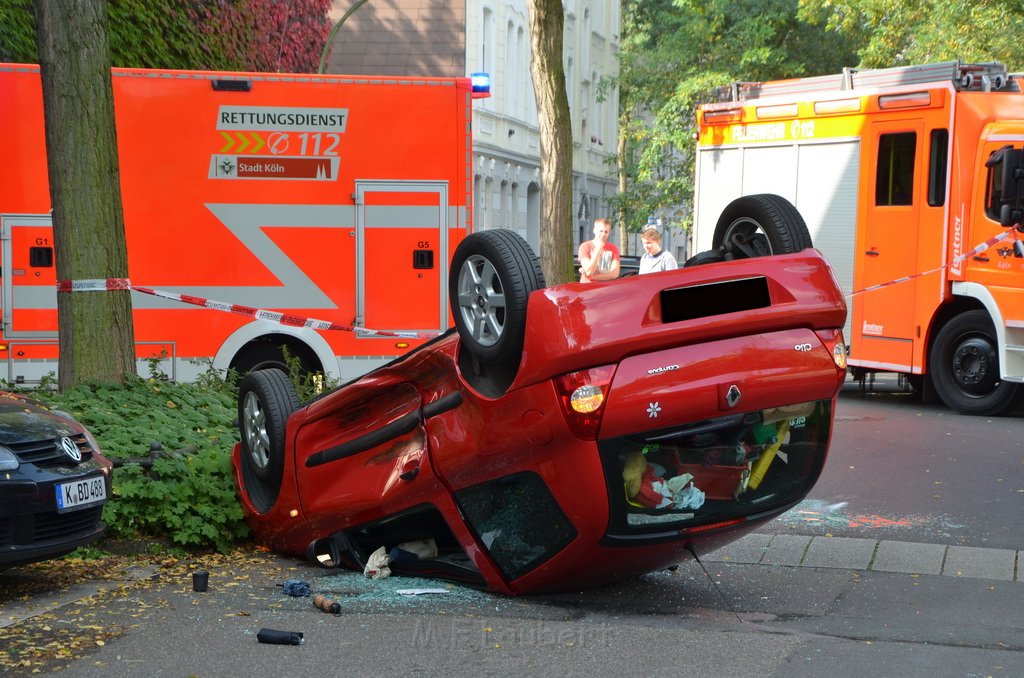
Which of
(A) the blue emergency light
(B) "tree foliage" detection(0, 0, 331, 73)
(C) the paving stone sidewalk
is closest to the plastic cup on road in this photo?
(C) the paving stone sidewalk

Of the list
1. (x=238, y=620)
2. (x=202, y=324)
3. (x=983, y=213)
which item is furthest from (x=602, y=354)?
(x=983, y=213)

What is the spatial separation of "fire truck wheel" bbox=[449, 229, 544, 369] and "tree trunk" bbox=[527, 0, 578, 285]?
457 inches

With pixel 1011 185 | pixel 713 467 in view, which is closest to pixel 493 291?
pixel 713 467

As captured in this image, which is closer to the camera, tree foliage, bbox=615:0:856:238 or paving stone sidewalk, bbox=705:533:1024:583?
paving stone sidewalk, bbox=705:533:1024:583

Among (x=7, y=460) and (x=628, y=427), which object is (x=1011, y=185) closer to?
(x=628, y=427)

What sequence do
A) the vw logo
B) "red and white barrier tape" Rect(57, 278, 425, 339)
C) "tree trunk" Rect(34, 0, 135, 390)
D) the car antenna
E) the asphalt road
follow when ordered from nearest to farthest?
the asphalt road → the car antenna → the vw logo → "tree trunk" Rect(34, 0, 135, 390) → "red and white barrier tape" Rect(57, 278, 425, 339)

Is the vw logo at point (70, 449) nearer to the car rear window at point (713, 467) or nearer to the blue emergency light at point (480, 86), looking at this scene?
the car rear window at point (713, 467)

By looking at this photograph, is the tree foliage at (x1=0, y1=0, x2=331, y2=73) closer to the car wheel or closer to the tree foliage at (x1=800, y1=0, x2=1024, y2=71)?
the car wheel

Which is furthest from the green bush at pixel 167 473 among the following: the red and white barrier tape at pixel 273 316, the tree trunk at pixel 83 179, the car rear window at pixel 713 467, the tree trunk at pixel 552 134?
the tree trunk at pixel 552 134

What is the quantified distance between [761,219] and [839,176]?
31.4ft

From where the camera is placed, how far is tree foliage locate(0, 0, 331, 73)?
14820 millimetres

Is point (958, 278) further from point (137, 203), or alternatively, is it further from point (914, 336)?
point (137, 203)

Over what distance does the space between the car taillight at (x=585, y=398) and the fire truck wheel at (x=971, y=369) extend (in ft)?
30.9

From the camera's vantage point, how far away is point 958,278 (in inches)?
536
